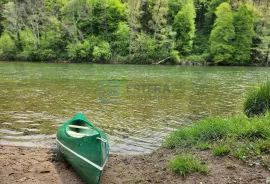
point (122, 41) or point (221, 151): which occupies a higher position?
point (122, 41)

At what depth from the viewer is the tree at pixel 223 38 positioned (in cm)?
4494

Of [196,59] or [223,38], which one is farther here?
[223,38]

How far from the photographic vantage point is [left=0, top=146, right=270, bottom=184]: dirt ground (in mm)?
4543

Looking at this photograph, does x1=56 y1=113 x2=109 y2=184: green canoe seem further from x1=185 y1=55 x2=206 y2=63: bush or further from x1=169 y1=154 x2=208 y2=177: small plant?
x1=185 y1=55 x2=206 y2=63: bush

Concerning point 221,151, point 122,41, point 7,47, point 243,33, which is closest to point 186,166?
point 221,151

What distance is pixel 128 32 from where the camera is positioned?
47.8m

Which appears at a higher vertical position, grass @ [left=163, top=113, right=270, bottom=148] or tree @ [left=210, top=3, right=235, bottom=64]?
tree @ [left=210, top=3, right=235, bottom=64]

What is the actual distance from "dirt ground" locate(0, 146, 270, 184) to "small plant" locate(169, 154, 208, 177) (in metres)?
0.11

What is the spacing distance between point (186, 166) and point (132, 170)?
1156mm

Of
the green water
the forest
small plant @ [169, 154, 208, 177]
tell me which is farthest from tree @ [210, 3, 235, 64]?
small plant @ [169, 154, 208, 177]

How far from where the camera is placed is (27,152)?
20.4 feet

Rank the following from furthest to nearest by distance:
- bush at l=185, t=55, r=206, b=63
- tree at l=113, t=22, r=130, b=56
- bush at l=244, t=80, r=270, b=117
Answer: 1. tree at l=113, t=22, r=130, b=56
2. bush at l=185, t=55, r=206, b=63
3. bush at l=244, t=80, r=270, b=117

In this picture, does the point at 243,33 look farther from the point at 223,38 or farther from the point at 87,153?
the point at 87,153

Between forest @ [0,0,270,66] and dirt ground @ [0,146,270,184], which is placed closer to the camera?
dirt ground @ [0,146,270,184]
